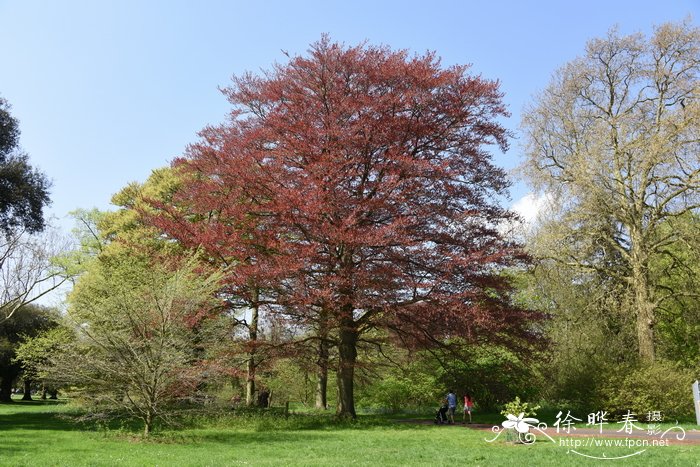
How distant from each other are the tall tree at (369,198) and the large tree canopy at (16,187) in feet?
22.7

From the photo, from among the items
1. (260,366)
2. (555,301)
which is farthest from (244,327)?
(555,301)

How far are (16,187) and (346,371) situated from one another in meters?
15.6

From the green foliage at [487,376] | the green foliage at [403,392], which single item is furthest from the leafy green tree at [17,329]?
the green foliage at [487,376]

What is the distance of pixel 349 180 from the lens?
68.8 ft

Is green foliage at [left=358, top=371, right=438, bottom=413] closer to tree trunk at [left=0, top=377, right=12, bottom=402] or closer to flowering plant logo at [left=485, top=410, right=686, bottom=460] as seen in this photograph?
flowering plant logo at [left=485, top=410, right=686, bottom=460]

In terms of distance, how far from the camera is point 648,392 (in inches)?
817

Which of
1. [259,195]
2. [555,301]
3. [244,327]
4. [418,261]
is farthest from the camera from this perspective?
[555,301]

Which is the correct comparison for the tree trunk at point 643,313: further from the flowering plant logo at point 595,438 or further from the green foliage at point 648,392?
the flowering plant logo at point 595,438

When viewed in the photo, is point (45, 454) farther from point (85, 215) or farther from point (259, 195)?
point (85, 215)

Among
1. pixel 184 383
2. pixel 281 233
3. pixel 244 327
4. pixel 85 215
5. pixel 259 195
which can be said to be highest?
pixel 85 215

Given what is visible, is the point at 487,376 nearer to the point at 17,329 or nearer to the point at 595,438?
the point at 595,438

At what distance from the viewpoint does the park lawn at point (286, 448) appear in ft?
36.6

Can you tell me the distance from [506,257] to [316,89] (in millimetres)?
9675

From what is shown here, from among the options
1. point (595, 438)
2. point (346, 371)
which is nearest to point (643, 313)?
point (595, 438)
